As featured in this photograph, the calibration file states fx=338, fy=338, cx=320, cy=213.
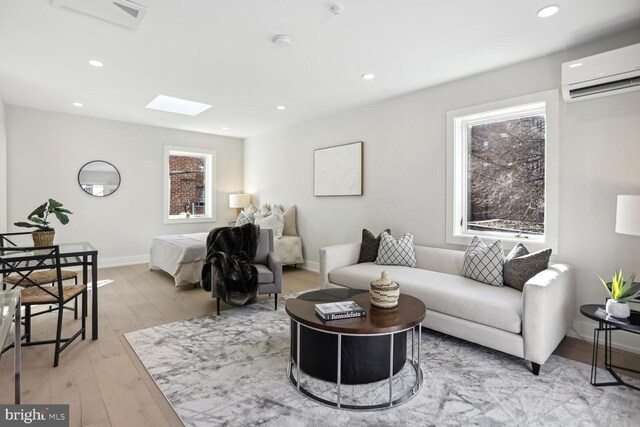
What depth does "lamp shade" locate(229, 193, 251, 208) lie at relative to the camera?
274 inches

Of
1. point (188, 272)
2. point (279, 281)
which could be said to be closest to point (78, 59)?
point (188, 272)

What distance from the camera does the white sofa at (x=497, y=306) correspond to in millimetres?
2291

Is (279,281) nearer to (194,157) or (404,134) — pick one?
(404,134)

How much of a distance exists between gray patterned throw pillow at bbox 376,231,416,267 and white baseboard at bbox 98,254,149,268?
4532 millimetres

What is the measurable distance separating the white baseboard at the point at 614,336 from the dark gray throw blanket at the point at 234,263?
9.73 ft

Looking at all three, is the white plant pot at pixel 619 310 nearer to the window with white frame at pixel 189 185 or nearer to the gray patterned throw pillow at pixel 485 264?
the gray patterned throw pillow at pixel 485 264

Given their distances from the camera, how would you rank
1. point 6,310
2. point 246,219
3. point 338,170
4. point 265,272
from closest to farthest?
point 6,310 < point 265,272 < point 338,170 < point 246,219

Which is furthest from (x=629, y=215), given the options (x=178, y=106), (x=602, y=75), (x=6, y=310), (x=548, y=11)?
(x=178, y=106)

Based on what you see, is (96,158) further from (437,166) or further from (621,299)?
(621,299)

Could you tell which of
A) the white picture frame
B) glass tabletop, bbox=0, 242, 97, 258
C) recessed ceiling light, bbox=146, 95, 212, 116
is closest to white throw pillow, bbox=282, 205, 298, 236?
the white picture frame

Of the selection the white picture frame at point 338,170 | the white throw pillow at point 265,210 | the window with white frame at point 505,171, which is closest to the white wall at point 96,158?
the white throw pillow at point 265,210

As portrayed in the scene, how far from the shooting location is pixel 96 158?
224 inches

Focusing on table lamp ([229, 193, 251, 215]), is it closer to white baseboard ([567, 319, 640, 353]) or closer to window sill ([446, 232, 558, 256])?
window sill ([446, 232, 558, 256])

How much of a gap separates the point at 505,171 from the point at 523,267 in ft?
3.77
